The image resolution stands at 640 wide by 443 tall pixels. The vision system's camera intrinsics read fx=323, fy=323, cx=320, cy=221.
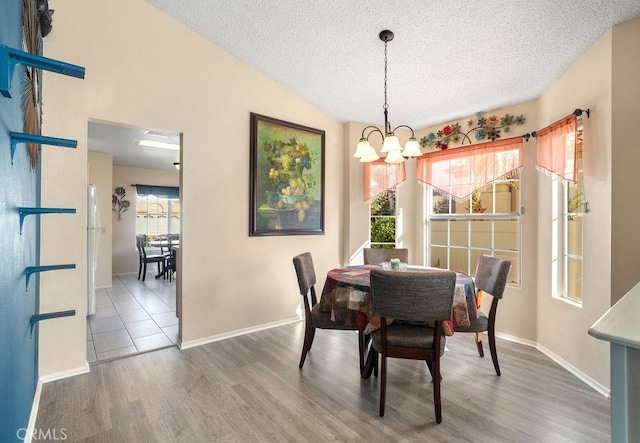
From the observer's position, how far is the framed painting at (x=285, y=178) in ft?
11.3

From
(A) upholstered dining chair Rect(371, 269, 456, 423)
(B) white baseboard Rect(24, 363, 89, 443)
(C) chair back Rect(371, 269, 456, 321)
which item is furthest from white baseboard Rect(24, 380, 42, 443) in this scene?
(C) chair back Rect(371, 269, 456, 321)

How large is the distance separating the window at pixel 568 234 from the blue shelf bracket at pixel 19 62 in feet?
10.3

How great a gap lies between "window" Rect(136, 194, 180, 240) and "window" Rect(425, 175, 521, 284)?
18.4 feet

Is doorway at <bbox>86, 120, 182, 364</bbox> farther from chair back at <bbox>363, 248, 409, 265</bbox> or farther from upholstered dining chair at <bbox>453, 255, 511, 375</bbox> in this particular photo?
upholstered dining chair at <bbox>453, 255, 511, 375</bbox>

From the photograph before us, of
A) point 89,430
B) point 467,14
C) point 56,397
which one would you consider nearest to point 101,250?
point 56,397

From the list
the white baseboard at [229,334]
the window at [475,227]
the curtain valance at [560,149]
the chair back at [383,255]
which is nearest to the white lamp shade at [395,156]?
the chair back at [383,255]

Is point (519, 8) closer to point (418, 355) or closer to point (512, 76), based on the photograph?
point (512, 76)

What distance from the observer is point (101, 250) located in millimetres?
5684

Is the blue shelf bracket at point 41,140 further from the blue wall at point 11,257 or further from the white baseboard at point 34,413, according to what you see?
the white baseboard at point 34,413

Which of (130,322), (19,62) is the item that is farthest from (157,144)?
(19,62)

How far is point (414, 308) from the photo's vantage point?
1910 millimetres

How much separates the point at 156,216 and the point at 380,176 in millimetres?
5828

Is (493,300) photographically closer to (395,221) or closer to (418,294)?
(418,294)

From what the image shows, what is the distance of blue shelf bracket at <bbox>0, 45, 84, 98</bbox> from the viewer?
2.30 ft
